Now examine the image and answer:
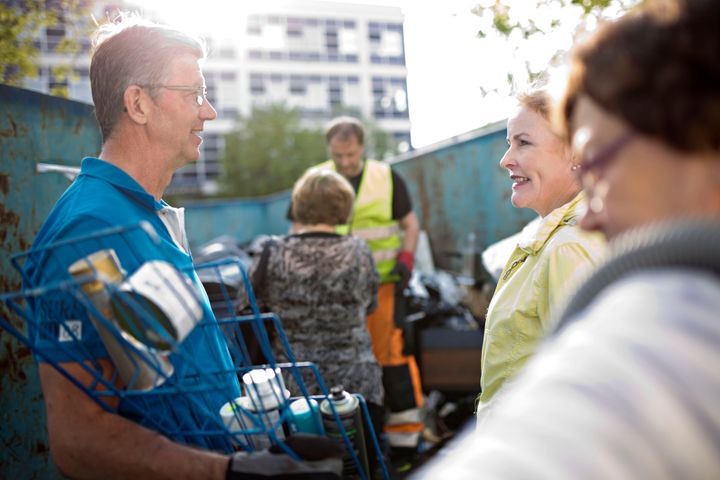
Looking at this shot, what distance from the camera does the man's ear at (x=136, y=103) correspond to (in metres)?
1.80

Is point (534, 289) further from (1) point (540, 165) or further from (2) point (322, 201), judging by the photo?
(2) point (322, 201)

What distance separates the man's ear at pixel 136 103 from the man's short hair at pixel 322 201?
5.11 ft

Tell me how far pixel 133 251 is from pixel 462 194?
486 cm

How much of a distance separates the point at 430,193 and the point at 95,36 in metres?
5.00

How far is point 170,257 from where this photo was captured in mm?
1595

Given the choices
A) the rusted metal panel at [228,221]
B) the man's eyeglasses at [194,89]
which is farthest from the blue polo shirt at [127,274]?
Result: the rusted metal panel at [228,221]

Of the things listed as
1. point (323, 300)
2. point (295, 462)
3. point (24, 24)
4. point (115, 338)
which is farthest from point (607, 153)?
point (24, 24)

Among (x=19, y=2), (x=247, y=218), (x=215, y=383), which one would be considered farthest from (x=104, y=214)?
(x=247, y=218)

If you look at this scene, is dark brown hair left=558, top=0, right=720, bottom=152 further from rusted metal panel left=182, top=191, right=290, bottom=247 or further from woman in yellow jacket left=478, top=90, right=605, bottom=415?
rusted metal panel left=182, top=191, right=290, bottom=247

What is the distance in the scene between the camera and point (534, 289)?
1877 millimetres

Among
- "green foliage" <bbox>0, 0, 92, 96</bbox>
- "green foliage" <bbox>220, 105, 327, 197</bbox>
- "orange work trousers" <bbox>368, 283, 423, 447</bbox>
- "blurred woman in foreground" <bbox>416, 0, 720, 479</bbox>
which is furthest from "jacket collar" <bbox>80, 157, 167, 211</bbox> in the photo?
"green foliage" <bbox>220, 105, 327, 197</bbox>

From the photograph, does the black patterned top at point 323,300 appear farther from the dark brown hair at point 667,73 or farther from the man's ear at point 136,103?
the dark brown hair at point 667,73

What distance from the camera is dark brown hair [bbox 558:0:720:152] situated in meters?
0.63

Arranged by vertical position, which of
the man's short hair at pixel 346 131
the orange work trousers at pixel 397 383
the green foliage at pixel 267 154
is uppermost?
the green foliage at pixel 267 154
